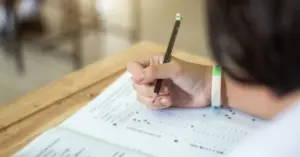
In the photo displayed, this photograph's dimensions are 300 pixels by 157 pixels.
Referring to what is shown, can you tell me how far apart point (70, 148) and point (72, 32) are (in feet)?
6.70

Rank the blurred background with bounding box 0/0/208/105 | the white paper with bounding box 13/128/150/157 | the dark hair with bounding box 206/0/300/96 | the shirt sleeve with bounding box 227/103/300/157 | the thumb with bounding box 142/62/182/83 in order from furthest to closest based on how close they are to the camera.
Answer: the blurred background with bounding box 0/0/208/105
the thumb with bounding box 142/62/182/83
the white paper with bounding box 13/128/150/157
the shirt sleeve with bounding box 227/103/300/157
the dark hair with bounding box 206/0/300/96

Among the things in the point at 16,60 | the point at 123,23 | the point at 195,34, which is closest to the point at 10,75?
the point at 16,60

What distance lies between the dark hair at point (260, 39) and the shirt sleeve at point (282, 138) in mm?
92

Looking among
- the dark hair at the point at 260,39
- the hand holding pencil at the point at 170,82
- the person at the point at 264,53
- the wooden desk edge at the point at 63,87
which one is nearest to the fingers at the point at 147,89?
the hand holding pencil at the point at 170,82

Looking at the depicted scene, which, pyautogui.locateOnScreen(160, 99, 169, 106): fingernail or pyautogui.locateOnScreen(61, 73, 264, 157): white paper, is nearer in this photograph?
pyautogui.locateOnScreen(61, 73, 264, 157): white paper

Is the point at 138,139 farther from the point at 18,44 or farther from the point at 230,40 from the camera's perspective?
the point at 18,44

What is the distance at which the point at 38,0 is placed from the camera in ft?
9.08

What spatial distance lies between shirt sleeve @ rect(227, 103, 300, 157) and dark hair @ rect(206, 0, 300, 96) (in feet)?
0.30

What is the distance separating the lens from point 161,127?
904mm

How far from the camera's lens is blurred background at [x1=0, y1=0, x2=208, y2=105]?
262 cm

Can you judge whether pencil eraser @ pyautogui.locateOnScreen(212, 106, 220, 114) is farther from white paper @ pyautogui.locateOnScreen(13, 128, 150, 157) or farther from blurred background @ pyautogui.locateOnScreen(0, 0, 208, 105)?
blurred background @ pyautogui.locateOnScreen(0, 0, 208, 105)

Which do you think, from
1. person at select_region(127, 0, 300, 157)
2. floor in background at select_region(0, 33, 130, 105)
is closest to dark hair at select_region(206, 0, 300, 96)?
person at select_region(127, 0, 300, 157)

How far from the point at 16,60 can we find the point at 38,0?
364 millimetres

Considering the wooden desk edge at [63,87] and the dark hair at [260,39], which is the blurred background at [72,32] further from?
the dark hair at [260,39]
